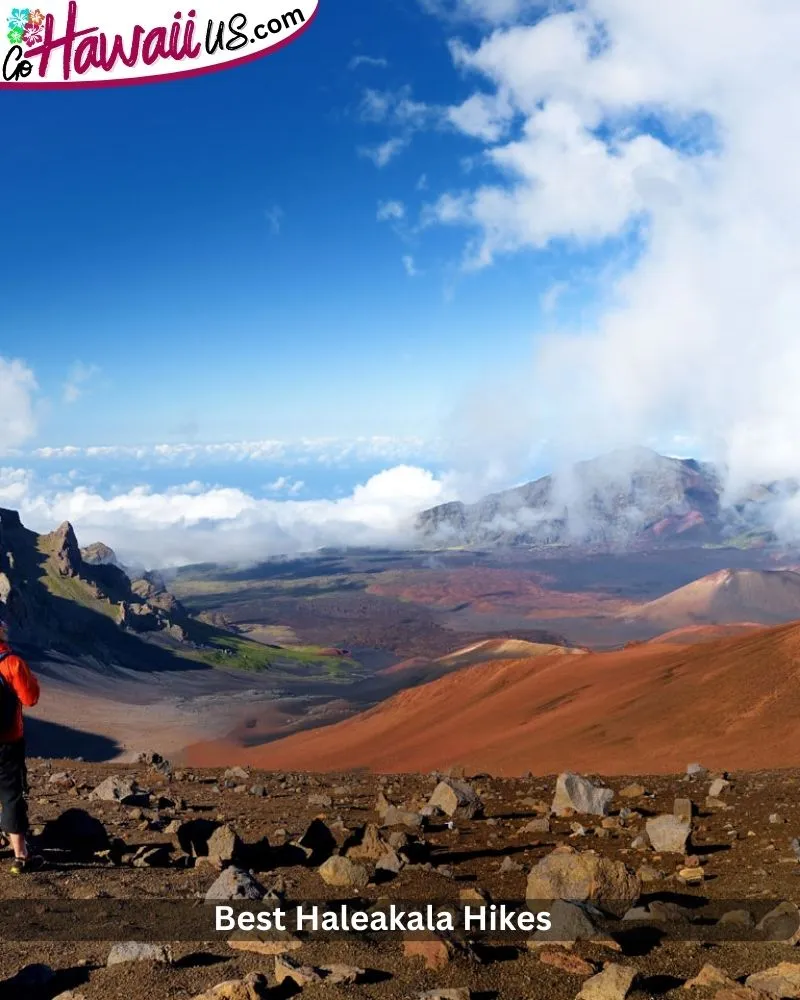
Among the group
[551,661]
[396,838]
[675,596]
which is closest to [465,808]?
[396,838]

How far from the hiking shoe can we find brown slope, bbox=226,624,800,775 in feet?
48.9

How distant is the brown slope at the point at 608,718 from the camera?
20078 mm

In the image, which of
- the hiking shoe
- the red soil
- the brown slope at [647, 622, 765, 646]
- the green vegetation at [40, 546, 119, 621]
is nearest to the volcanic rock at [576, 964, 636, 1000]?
the hiking shoe

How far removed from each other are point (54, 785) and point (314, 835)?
7.07 meters

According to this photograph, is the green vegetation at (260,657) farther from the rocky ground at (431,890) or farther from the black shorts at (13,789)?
the black shorts at (13,789)

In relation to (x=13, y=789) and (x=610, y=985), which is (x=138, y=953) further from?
(x=13, y=789)

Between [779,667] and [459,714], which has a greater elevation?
[779,667]

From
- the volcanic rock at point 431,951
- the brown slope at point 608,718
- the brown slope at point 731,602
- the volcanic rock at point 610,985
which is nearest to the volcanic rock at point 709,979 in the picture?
the volcanic rock at point 610,985

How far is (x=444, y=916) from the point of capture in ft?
19.6

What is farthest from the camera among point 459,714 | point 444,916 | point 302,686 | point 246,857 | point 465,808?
point 302,686

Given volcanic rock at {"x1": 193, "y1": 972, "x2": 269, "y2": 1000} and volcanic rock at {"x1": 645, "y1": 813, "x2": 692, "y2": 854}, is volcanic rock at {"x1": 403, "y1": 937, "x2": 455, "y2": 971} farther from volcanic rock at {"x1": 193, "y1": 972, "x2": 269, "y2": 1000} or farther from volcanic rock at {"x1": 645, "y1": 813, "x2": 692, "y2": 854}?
volcanic rock at {"x1": 645, "y1": 813, "x2": 692, "y2": 854}

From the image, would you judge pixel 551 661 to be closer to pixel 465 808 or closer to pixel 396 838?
pixel 465 808

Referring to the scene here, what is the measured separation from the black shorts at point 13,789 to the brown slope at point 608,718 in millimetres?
15030

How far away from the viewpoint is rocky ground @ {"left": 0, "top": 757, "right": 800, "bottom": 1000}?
183 inches
